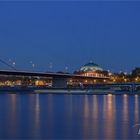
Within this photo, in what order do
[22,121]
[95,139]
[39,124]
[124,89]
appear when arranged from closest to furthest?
[95,139] → [39,124] → [22,121] → [124,89]

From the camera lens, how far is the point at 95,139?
21484mm

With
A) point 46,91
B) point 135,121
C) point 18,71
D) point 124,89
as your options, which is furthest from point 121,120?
point 124,89

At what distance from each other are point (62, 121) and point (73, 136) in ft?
22.3

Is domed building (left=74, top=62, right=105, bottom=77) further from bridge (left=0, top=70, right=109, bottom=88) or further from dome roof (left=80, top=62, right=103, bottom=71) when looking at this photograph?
bridge (left=0, top=70, right=109, bottom=88)

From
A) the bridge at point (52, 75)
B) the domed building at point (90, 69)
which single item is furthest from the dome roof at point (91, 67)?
the bridge at point (52, 75)

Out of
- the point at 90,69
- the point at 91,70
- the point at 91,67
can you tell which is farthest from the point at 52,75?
the point at 91,67

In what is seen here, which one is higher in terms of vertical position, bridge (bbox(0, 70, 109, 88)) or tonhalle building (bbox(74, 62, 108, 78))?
tonhalle building (bbox(74, 62, 108, 78))

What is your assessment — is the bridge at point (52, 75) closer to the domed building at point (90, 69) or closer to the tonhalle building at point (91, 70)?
the tonhalle building at point (91, 70)

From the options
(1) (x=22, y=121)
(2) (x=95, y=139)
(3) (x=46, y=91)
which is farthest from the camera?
(3) (x=46, y=91)

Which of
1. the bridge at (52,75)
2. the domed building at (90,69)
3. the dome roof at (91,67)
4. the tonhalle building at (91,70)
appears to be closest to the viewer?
the bridge at (52,75)

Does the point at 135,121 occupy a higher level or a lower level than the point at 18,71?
lower

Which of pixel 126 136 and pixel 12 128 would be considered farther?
pixel 12 128

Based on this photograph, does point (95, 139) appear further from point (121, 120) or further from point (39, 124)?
point (121, 120)

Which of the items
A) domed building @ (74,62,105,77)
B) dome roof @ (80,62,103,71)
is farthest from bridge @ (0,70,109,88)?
dome roof @ (80,62,103,71)
